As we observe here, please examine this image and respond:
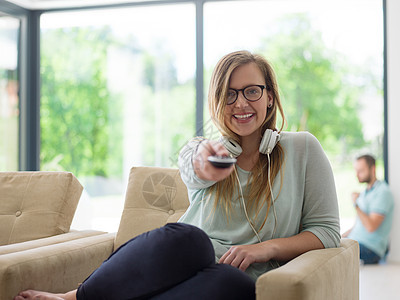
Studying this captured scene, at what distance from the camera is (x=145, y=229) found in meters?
2.03

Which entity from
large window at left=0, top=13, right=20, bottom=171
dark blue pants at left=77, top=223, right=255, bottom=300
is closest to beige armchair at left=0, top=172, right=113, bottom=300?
dark blue pants at left=77, top=223, right=255, bottom=300

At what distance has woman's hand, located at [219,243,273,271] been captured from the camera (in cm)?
139

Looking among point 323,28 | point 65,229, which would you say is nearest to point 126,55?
point 323,28

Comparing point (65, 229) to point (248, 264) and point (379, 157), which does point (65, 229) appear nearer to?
point (248, 264)

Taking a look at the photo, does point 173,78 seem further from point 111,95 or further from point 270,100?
point 270,100

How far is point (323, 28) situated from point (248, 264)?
3.32m

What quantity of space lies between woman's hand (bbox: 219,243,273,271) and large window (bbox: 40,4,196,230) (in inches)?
114

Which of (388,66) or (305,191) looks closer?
(305,191)

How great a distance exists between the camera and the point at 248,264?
4.54 ft

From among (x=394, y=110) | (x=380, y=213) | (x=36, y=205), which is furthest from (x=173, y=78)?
(x=36, y=205)

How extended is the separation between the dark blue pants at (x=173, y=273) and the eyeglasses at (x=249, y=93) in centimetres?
49

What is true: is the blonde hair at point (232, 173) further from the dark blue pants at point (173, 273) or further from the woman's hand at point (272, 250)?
the dark blue pants at point (173, 273)

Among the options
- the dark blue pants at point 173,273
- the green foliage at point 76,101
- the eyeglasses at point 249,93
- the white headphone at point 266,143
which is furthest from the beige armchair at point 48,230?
the green foliage at point 76,101

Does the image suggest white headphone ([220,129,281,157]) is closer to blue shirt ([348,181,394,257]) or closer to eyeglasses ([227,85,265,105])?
eyeglasses ([227,85,265,105])
